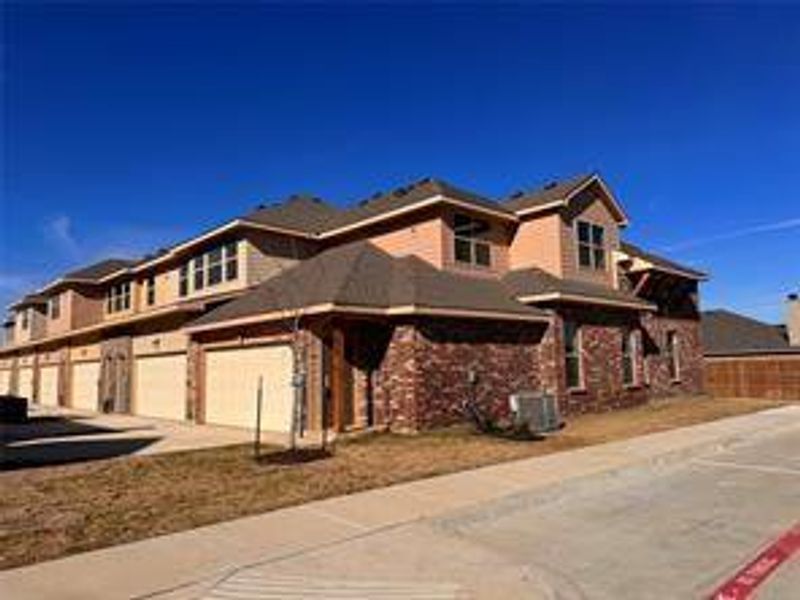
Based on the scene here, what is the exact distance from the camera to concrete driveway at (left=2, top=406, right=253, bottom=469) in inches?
579

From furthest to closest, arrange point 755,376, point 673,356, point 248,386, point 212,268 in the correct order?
point 755,376, point 673,356, point 212,268, point 248,386

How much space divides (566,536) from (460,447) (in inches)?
255

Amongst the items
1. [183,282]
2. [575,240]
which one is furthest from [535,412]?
[183,282]

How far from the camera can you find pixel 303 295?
17891 mm

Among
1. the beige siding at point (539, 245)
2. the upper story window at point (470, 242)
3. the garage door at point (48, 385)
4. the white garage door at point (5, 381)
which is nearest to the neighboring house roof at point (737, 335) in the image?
the beige siding at point (539, 245)

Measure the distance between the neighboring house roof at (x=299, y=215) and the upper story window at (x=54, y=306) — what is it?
681 inches

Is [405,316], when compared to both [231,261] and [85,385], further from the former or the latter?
[85,385]

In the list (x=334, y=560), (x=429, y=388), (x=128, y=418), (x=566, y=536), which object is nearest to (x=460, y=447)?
(x=429, y=388)

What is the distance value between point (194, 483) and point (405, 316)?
24.0ft

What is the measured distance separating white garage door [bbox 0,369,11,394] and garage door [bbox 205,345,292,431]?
34.4m

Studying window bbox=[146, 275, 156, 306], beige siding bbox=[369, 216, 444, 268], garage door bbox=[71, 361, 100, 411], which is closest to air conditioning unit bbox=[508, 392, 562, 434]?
beige siding bbox=[369, 216, 444, 268]

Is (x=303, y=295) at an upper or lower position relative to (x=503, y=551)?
upper

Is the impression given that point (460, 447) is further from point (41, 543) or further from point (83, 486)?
point (41, 543)

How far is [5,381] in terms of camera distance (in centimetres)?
4984
